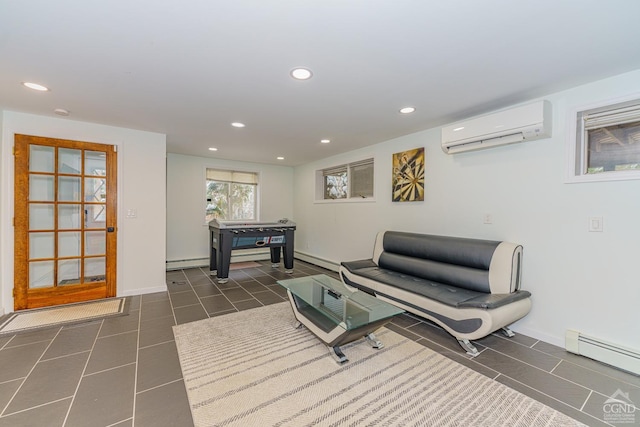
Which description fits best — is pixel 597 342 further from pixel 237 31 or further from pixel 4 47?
pixel 4 47

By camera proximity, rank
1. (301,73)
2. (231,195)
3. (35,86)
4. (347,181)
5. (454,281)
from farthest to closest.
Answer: (231,195)
(347,181)
(454,281)
(35,86)
(301,73)

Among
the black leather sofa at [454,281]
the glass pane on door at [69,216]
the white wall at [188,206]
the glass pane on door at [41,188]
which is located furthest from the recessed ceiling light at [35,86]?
the black leather sofa at [454,281]

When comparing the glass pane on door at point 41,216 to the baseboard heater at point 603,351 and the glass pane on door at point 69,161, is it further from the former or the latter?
the baseboard heater at point 603,351

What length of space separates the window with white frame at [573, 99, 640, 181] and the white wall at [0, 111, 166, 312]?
193 inches

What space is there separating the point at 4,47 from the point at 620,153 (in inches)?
184

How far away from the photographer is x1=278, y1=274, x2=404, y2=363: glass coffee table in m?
2.03

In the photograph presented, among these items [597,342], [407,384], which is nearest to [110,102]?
[407,384]

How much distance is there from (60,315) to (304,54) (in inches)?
150

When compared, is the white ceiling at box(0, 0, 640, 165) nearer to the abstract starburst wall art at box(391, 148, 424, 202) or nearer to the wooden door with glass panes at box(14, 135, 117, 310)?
the wooden door with glass panes at box(14, 135, 117, 310)

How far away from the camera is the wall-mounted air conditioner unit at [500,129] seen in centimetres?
232

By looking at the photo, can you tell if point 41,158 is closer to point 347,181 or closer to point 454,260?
point 347,181

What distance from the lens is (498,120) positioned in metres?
2.55

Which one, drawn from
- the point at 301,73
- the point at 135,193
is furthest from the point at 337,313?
the point at 135,193

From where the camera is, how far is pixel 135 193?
363cm
